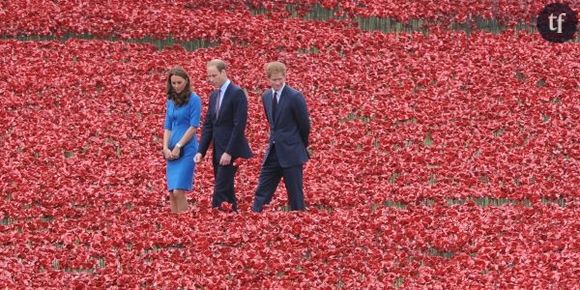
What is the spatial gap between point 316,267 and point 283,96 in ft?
10.1

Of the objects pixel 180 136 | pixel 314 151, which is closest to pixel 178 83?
pixel 180 136

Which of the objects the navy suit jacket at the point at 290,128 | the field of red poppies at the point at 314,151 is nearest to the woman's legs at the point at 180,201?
the field of red poppies at the point at 314,151

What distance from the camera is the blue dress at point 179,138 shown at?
1662 centimetres

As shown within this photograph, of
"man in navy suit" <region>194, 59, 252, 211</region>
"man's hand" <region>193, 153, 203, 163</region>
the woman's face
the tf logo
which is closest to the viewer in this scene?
"man's hand" <region>193, 153, 203, 163</region>

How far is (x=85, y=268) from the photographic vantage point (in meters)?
14.2

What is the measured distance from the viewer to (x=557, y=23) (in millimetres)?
26875

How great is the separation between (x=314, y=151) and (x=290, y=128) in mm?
3607

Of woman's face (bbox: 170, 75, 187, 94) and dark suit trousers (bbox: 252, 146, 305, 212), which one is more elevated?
woman's face (bbox: 170, 75, 187, 94)

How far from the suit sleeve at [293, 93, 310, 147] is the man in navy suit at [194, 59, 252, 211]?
65cm

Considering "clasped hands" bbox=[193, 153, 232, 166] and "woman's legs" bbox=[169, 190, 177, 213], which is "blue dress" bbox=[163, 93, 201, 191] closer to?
"woman's legs" bbox=[169, 190, 177, 213]

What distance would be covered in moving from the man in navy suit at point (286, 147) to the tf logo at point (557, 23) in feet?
34.6

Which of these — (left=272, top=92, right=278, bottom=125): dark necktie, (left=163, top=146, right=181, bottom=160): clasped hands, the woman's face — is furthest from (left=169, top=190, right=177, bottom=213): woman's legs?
(left=272, top=92, right=278, bottom=125): dark necktie

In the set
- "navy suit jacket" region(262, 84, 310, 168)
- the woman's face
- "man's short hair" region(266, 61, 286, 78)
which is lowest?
"navy suit jacket" region(262, 84, 310, 168)

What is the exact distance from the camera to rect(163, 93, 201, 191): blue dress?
54.5 ft
